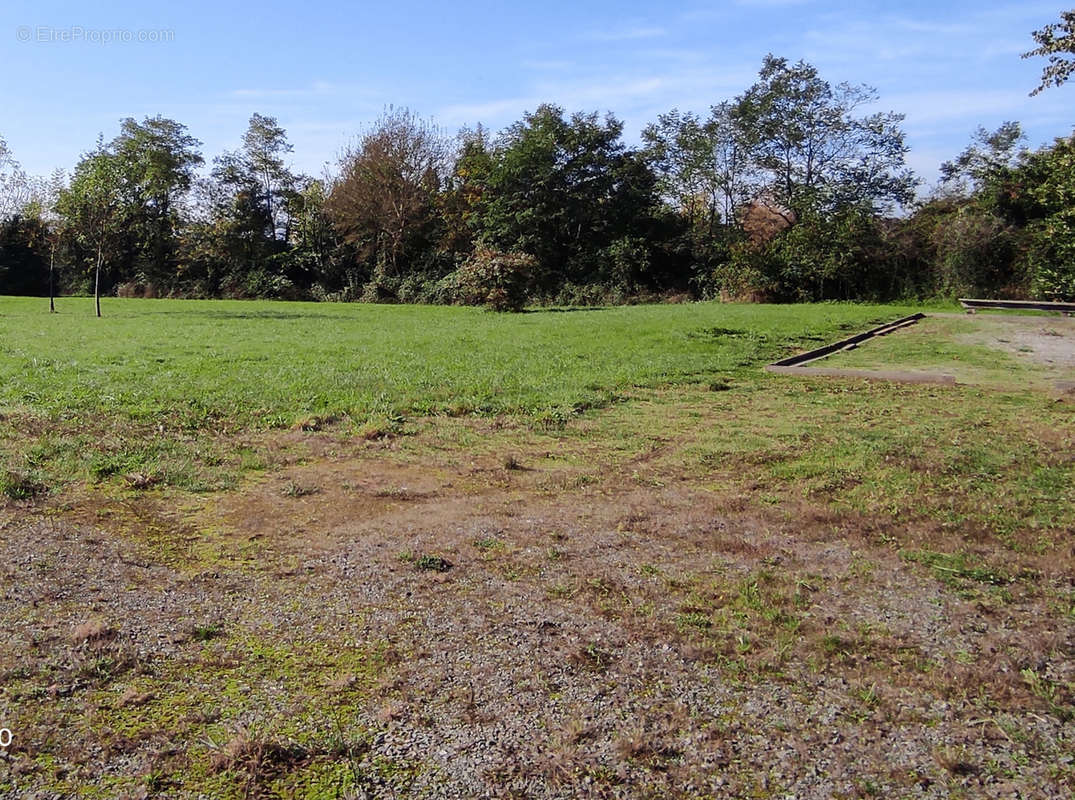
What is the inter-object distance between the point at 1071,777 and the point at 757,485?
2.82 metres

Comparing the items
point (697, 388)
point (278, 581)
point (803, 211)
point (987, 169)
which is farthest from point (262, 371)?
point (987, 169)

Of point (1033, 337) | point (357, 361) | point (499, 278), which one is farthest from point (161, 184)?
point (1033, 337)

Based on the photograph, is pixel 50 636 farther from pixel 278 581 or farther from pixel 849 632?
pixel 849 632

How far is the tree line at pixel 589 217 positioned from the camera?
1118 inches

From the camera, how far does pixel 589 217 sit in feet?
109

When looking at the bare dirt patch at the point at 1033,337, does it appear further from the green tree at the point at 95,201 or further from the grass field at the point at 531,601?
the green tree at the point at 95,201

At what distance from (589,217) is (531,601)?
3169 centimetres

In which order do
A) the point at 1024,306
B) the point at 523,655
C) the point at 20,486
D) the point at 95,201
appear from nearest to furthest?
1. the point at 523,655
2. the point at 20,486
3. the point at 95,201
4. the point at 1024,306

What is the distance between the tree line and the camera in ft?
93.1

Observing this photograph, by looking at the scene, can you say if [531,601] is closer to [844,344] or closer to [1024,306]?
[844,344]

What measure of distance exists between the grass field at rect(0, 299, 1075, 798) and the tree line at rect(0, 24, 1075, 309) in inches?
762

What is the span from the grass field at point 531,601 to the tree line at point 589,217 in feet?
63.5

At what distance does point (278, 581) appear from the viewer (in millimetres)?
3199

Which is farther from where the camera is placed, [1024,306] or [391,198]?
[391,198]
